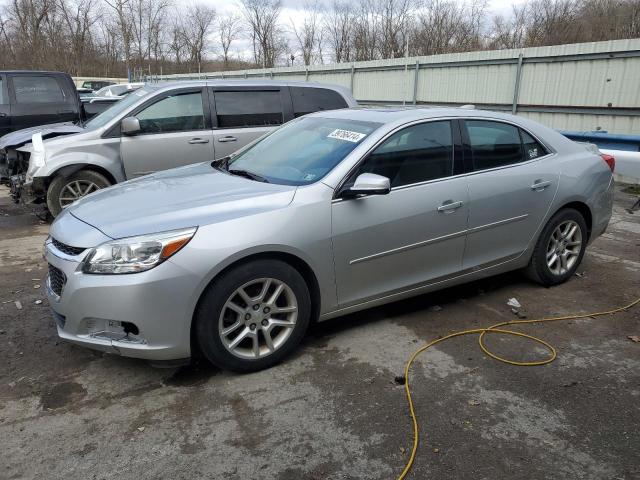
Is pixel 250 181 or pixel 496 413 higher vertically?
pixel 250 181

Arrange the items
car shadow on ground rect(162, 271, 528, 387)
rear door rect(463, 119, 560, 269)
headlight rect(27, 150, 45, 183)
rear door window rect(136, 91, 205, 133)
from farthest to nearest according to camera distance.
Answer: rear door window rect(136, 91, 205, 133) < headlight rect(27, 150, 45, 183) < rear door rect(463, 119, 560, 269) < car shadow on ground rect(162, 271, 528, 387)

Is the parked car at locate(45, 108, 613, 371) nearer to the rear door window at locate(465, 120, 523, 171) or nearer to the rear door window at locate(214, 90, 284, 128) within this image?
the rear door window at locate(465, 120, 523, 171)

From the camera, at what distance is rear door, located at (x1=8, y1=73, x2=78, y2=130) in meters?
9.84

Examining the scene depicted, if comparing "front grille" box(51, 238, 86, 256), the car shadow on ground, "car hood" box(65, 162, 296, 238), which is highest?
"car hood" box(65, 162, 296, 238)

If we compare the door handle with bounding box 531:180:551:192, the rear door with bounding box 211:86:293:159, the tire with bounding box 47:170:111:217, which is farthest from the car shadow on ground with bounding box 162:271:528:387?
the tire with bounding box 47:170:111:217

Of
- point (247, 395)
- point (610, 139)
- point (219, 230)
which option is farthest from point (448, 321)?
point (610, 139)

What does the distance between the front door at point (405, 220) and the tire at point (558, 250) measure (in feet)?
3.33

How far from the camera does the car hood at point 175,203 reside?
317cm

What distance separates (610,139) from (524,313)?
668 cm

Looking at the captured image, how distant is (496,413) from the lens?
3012 mm

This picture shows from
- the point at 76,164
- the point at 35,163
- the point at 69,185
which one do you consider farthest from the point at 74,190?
the point at 35,163

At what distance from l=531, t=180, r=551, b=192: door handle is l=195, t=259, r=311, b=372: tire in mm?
2269

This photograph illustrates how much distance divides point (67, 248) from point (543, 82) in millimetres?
11472

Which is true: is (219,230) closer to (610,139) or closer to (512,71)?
(610,139)
